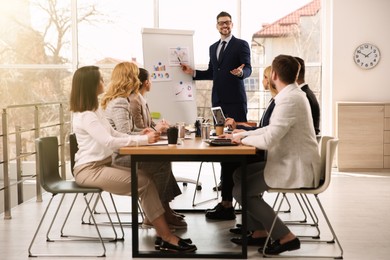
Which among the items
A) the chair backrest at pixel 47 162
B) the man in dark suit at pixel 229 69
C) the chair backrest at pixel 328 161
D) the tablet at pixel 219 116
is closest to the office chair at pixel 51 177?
the chair backrest at pixel 47 162

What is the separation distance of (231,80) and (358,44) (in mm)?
3071

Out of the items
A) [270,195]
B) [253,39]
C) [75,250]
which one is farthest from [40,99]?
[75,250]

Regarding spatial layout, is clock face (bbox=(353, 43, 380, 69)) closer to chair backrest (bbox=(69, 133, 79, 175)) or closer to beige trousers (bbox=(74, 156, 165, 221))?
chair backrest (bbox=(69, 133, 79, 175))

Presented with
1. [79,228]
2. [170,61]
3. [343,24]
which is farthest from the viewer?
[343,24]

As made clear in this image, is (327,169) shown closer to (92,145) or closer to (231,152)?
(231,152)

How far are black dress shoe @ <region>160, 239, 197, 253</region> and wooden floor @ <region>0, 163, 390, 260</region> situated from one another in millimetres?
157

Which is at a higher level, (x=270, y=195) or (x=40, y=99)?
(x=40, y=99)

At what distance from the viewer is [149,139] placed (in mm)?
4465

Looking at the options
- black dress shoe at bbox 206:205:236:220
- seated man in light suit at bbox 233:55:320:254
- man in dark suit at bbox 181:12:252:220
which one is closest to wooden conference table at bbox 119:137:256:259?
seated man in light suit at bbox 233:55:320:254

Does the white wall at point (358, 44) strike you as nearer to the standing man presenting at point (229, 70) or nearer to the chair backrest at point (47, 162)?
the standing man presenting at point (229, 70)

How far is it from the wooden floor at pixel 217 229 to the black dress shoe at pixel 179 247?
16cm

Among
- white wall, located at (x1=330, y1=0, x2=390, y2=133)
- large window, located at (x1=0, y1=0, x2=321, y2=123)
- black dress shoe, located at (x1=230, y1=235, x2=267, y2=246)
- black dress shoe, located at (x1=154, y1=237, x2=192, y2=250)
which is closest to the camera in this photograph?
black dress shoe, located at (x1=154, y1=237, x2=192, y2=250)

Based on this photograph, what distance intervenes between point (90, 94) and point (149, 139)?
20.2 inches

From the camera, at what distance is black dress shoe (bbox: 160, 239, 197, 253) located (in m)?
4.49
